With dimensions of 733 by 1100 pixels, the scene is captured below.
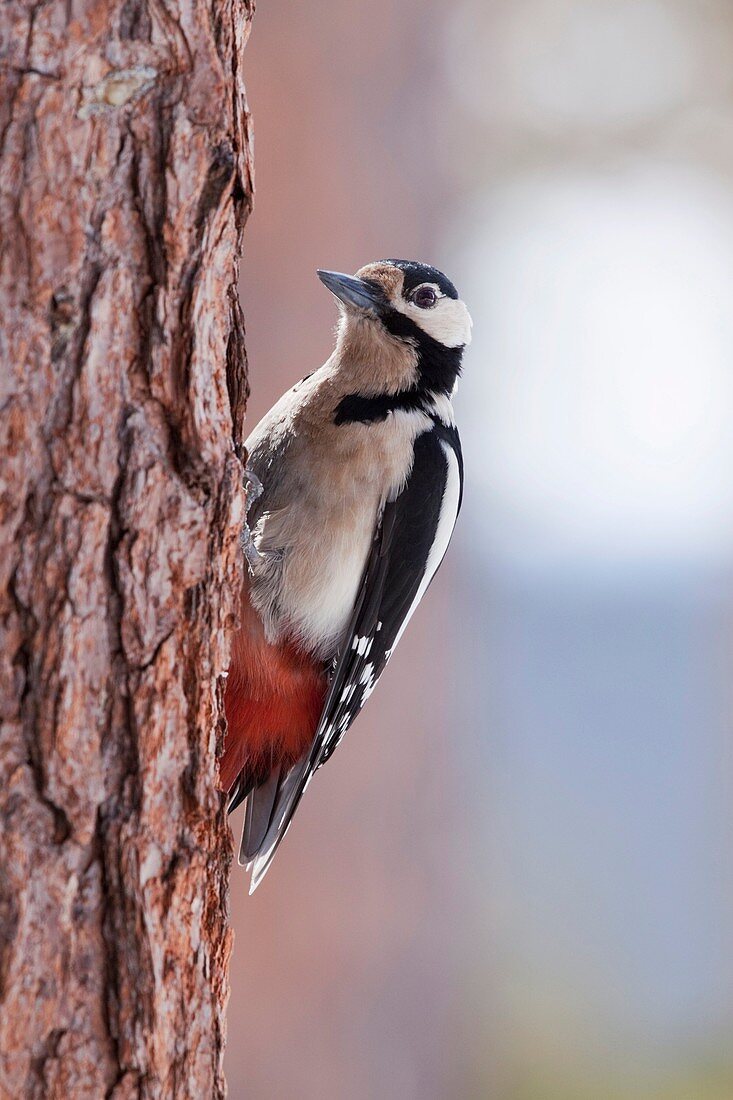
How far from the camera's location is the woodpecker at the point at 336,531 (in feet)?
6.38

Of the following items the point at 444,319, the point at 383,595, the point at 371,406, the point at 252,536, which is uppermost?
the point at 444,319

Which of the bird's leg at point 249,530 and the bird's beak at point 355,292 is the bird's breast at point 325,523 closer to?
the bird's leg at point 249,530

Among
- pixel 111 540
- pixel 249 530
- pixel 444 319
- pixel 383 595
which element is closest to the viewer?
pixel 111 540

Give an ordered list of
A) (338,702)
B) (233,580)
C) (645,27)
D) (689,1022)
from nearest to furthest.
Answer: (233,580), (338,702), (645,27), (689,1022)

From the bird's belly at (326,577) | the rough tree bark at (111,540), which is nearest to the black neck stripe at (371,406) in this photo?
the bird's belly at (326,577)

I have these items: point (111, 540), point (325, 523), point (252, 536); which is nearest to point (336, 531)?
point (325, 523)

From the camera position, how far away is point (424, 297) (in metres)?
2.18

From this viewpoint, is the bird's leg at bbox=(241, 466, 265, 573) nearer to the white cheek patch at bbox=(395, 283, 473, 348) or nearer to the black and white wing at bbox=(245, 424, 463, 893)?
the black and white wing at bbox=(245, 424, 463, 893)

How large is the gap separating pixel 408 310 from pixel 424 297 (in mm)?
47

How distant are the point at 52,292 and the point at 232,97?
Answer: 0.32 metres

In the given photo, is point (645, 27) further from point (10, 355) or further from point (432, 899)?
point (10, 355)

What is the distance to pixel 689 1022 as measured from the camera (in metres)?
6.60

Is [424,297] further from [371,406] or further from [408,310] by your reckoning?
[371,406]

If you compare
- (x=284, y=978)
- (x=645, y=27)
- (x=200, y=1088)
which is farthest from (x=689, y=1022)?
(x=200, y=1088)
